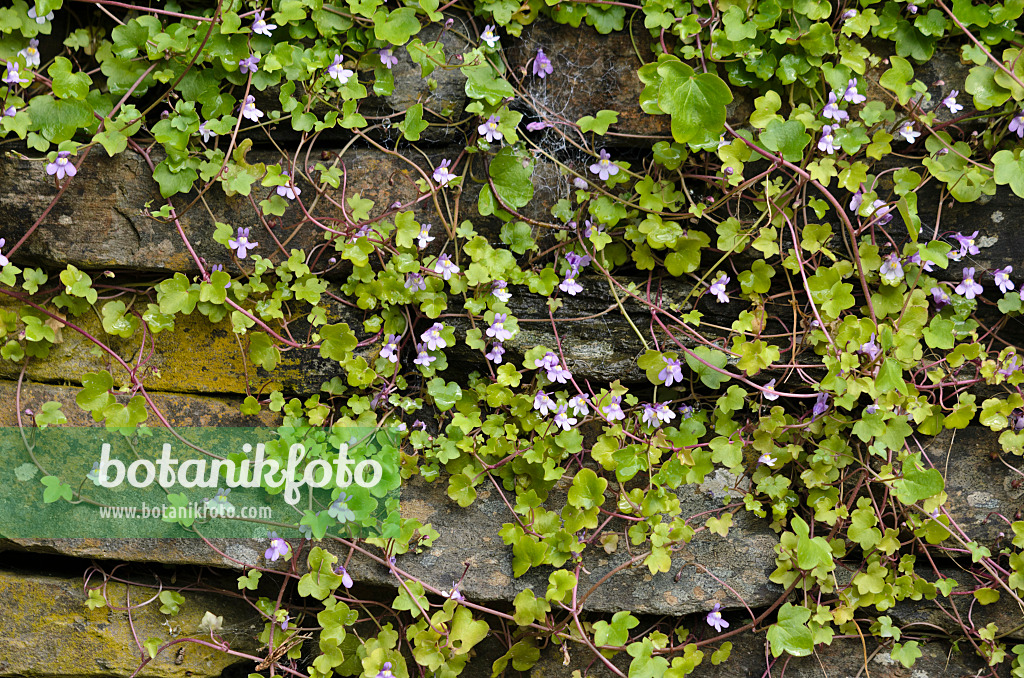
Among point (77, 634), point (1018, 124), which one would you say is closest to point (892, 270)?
point (1018, 124)

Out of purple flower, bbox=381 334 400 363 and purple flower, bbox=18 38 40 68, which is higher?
purple flower, bbox=18 38 40 68

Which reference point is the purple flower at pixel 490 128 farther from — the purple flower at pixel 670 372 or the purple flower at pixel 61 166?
the purple flower at pixel 61 166

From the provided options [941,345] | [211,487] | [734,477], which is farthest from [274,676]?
[941,345]

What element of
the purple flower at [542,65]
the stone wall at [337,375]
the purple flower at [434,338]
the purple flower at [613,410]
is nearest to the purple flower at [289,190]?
the stone wall at [337,375]

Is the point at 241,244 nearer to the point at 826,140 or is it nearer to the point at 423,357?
the point at 423,357

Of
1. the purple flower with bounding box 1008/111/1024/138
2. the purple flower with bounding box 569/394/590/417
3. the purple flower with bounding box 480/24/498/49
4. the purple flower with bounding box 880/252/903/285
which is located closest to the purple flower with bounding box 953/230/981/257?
the purple flower with bounding box 880/252/903/285

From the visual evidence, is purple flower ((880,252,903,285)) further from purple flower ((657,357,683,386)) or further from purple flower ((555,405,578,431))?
purple flower ((555,405,578,431))
